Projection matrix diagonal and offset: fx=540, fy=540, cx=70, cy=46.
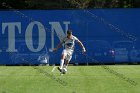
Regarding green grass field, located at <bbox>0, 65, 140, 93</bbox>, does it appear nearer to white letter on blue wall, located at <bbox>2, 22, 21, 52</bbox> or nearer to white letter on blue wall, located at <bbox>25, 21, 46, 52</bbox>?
white letter on blue wall, located at <bbox>25, 21, 46, 52</bbox>

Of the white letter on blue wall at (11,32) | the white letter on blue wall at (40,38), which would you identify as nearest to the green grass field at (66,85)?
the white letter on blue wall at (40,38)

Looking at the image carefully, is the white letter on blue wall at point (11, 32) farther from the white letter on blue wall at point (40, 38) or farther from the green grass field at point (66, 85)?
the green grass field at point (66, 85)

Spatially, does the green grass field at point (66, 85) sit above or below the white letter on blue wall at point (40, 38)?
above

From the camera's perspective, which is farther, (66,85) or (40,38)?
(40,38)

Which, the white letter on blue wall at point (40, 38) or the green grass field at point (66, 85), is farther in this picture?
the white letter on blue wall at point (40, 38)

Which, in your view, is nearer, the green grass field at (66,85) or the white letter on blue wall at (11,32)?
the green grass field at (66,85)

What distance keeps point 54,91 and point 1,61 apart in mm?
18012

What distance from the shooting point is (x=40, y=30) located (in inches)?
1367

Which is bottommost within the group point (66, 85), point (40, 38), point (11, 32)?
point (40, 38)

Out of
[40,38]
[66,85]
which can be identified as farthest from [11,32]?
[66,85]

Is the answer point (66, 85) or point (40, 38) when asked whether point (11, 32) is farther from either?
point (66, 85)

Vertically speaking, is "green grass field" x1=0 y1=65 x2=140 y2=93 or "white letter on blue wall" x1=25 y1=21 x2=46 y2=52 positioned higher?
"green grass field" x1=0 y1=65 x2=140 y2=93

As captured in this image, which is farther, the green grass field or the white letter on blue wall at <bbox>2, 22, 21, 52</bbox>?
the white letter on blue wall at <bbox>2, 22, 21, 52</bbox>

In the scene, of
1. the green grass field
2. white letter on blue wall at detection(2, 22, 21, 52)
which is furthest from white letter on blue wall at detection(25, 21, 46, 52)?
the green grass field
